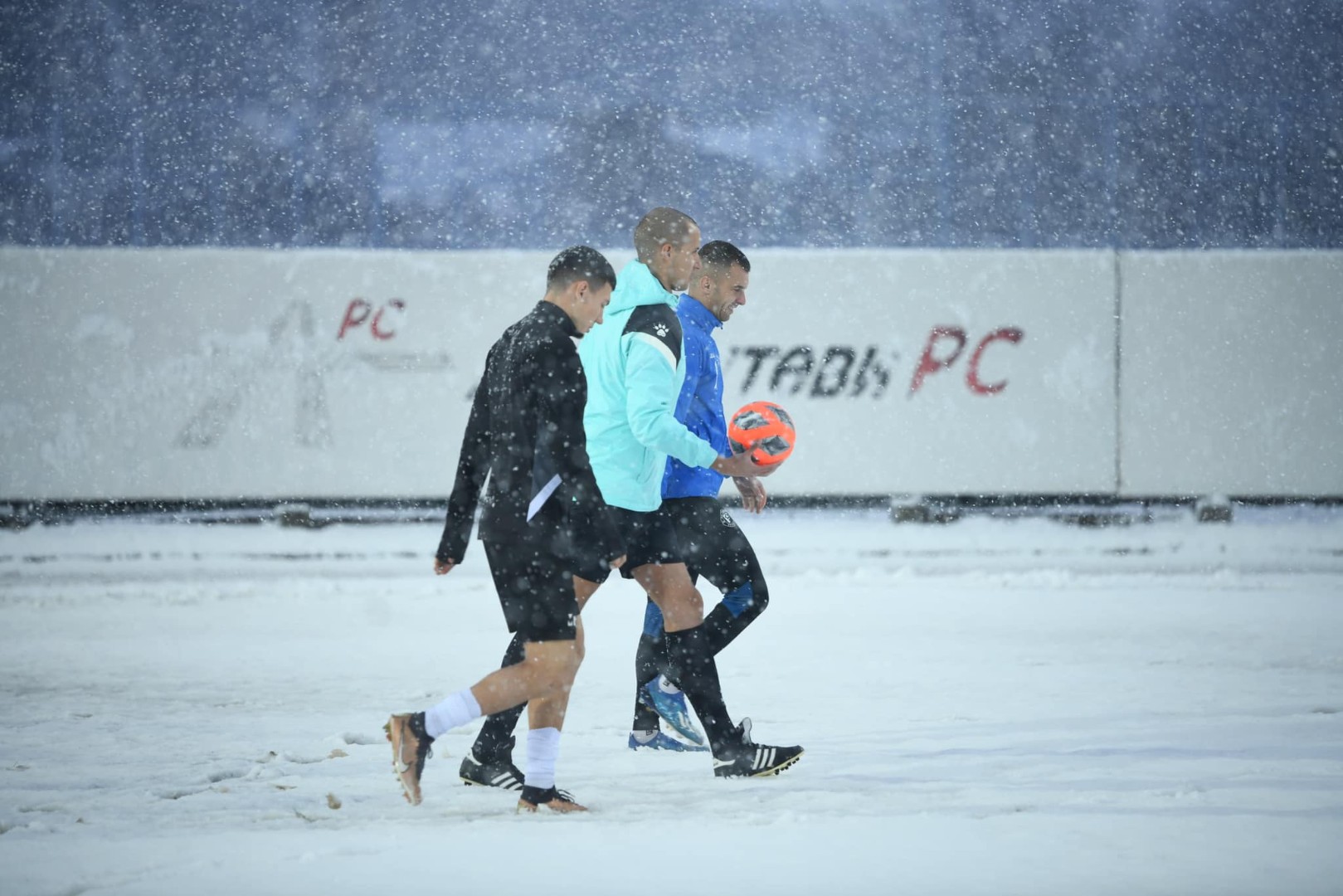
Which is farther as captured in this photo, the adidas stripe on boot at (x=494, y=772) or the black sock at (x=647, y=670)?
the black sock at (x=647, y=670)

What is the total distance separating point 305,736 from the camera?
607 cm

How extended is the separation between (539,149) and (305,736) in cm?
2045

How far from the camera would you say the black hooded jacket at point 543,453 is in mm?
4551

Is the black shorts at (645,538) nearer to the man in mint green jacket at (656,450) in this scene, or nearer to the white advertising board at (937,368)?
the man in mint green jacket at (656,450)

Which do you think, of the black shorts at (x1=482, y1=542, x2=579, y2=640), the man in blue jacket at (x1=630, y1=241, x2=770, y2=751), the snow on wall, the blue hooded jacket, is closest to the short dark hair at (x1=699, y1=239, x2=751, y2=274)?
the man in blue jacket at (x1=630, y1=241, x2=770, y2=751)

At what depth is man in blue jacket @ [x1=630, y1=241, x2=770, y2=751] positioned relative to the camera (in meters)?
5.57

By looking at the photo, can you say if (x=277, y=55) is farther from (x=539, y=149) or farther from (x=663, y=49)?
(x=663, y=49)

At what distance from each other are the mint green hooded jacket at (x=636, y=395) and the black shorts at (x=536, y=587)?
55cm

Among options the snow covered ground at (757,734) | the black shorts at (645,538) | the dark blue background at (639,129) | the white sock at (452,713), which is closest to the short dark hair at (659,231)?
the black shorts at (645,538)

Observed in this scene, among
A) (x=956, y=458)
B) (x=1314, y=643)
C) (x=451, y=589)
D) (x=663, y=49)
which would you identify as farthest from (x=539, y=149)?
(x=1314, y=643)

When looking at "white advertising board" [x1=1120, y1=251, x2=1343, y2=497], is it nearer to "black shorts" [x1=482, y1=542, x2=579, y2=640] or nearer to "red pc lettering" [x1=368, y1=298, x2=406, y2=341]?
"red pc lettering" [x1=368, y1=298, x2=406, y2=341]

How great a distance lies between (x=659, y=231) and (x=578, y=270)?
66 cm

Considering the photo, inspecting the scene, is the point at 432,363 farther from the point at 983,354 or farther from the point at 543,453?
the point at 543,453

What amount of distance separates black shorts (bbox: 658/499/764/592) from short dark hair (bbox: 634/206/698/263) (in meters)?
0.95
